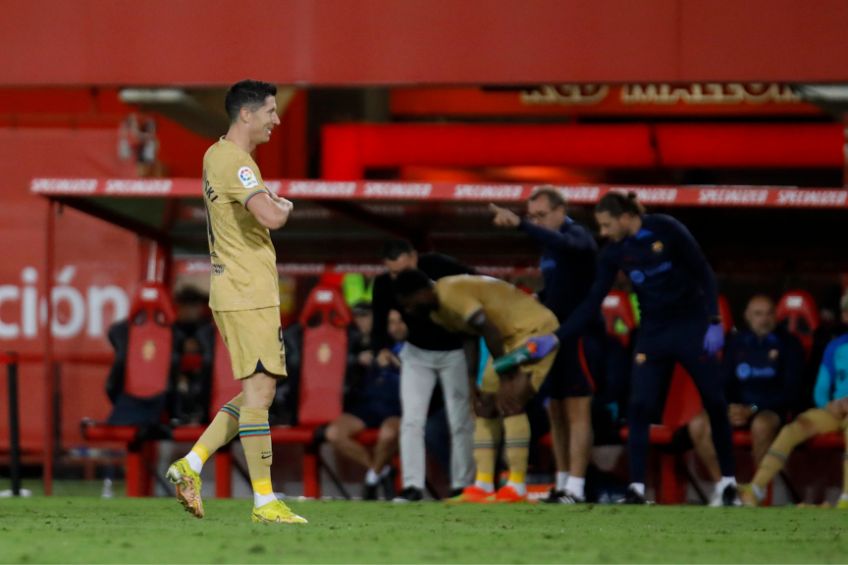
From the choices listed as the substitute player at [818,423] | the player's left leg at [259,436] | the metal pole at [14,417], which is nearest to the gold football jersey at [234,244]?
the player's left leg at [259,436]

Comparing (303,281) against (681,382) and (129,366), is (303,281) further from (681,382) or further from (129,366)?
(681,382)

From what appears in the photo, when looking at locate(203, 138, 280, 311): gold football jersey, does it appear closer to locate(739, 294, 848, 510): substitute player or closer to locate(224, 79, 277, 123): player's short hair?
locate(224, 79, 277, 123): player's short hair

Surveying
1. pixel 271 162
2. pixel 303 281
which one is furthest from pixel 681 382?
pixel 271 162

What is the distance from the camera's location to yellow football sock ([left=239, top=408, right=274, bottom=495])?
7.98 meters

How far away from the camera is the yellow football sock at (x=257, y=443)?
26.2 ft

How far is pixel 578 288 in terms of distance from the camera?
11.5 meters

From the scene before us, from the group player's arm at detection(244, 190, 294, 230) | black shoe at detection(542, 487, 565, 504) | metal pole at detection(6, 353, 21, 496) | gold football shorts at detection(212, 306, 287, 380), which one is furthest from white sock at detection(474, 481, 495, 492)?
player's arm at detection(244, 190, 294, 230)

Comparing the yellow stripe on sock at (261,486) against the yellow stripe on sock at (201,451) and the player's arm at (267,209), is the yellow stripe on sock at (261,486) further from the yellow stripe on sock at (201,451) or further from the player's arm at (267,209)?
the player's arm at (267,209)

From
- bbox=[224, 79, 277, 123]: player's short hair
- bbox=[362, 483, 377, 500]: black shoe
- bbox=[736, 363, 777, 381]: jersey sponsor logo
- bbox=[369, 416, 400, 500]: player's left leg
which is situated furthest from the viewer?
bbox=[362, 483, 377, 500]: black shoe

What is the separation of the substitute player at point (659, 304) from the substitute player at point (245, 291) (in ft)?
11.4

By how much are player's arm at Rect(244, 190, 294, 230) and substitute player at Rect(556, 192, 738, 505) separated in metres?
3.68

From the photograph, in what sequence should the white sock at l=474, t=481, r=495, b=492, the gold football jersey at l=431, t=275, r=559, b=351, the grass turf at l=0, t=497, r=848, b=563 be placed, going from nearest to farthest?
the grass turf at l=0, t=497, r=848, b=563 < the gold football jersey at l=431, t=275, r=559, b=351 < the white sock at l=474, t=481, r=495, b=492

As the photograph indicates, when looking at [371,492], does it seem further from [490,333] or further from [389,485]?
[490,333]

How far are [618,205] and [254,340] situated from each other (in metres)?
3.73
